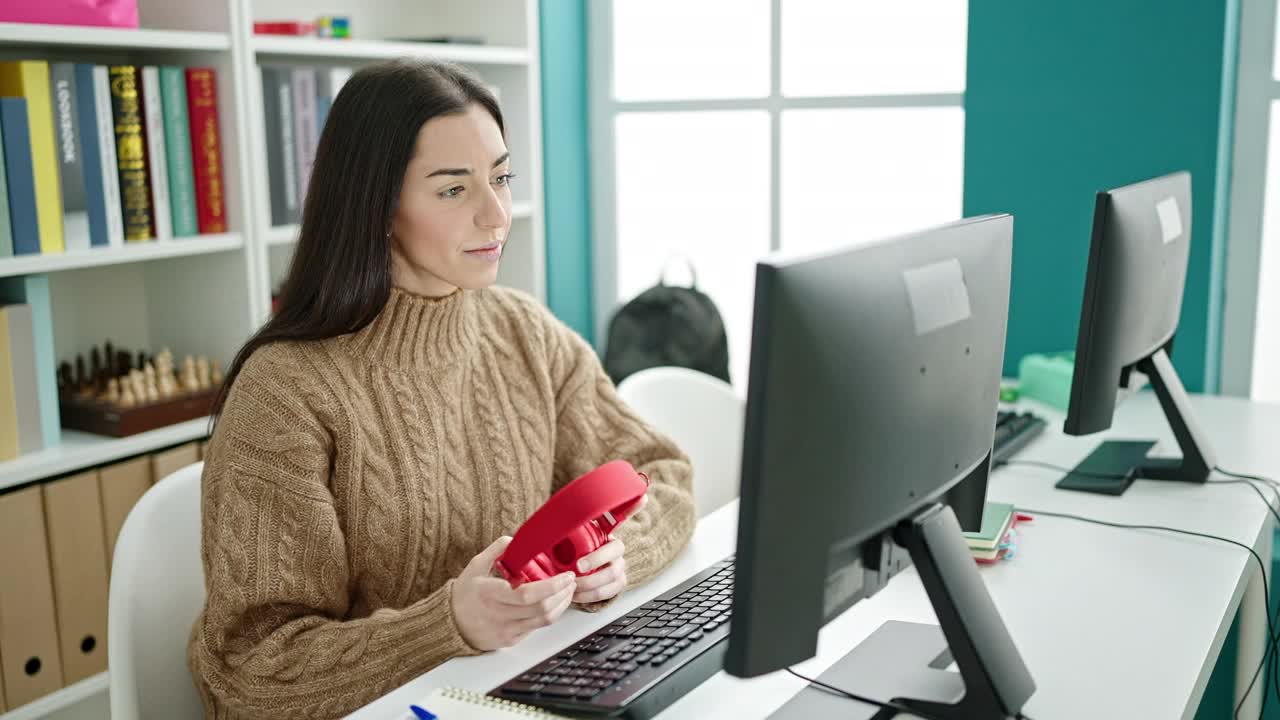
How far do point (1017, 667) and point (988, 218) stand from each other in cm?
39

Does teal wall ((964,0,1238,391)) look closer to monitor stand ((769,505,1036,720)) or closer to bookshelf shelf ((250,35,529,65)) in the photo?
bookshelf shelf ((250,35,529,65))

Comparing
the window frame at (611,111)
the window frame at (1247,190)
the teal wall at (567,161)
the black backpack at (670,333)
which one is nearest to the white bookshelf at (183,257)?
the teal wall at (567,161)

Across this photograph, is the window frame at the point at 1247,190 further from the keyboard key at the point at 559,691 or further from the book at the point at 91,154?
the book at the point at 91,154

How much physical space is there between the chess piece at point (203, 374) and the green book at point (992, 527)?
1477 mm

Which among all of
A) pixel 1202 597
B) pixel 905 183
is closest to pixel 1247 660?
pixel 1202 597

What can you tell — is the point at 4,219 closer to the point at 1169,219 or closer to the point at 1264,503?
the point at 1169,219

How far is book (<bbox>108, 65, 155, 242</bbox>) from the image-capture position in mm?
2031

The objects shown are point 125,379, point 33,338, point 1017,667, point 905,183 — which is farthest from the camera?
Result: point 905,183

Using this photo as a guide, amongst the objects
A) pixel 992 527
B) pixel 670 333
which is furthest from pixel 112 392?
pixel 992 527

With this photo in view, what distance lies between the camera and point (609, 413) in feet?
5.37

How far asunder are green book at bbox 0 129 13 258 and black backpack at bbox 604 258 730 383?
4.37 ft

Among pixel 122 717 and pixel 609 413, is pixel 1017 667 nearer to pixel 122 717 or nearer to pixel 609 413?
pixel 609 413

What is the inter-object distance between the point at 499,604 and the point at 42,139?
49.7 inches

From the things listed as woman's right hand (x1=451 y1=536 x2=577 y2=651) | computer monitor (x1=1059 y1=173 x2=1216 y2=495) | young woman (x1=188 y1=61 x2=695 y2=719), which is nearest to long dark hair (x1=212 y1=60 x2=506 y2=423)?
young woman (x1=188 y1=61 x2=695 y2=719)
